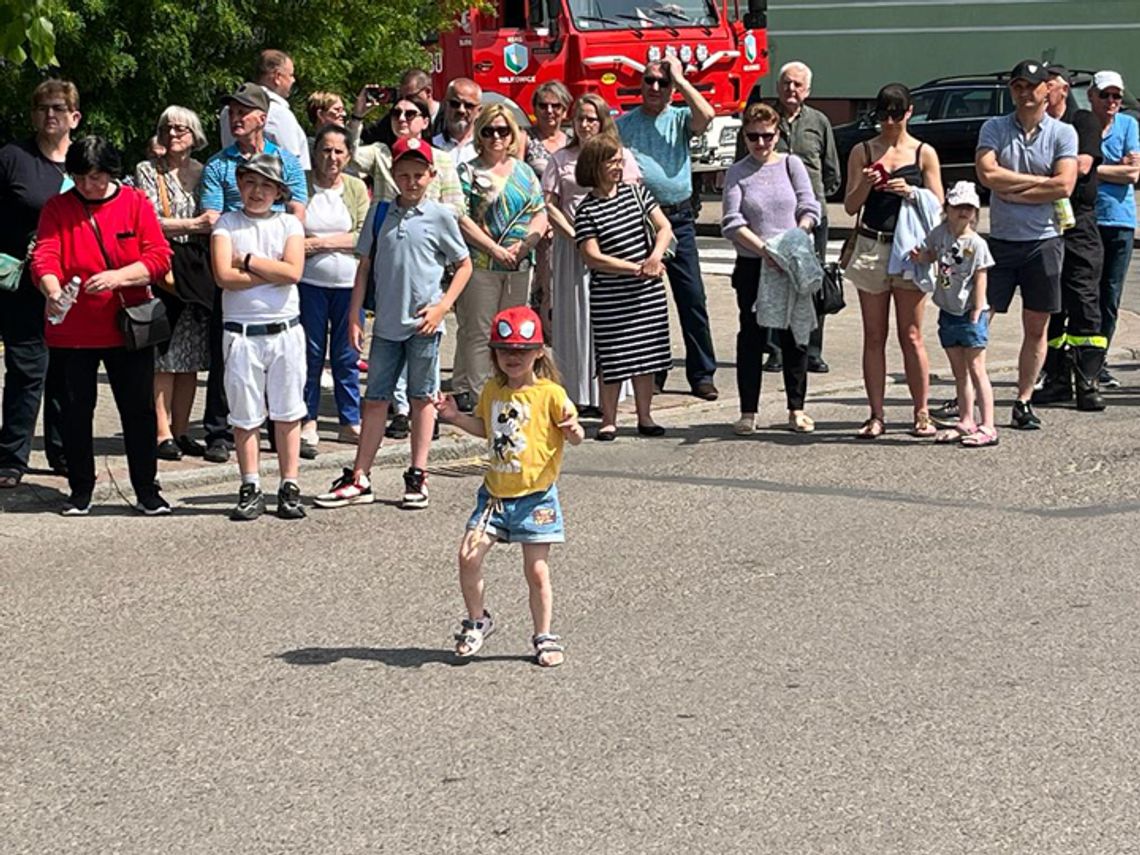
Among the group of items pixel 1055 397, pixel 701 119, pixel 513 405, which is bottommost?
pixel 1055 397

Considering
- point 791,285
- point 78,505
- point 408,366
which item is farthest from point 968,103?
point 78,505

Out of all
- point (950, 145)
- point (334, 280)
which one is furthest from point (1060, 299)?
point (950, 145)

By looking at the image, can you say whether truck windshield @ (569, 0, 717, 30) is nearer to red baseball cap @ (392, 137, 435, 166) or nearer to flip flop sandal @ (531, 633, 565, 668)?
red baseball cap @ (392, 137, 435, 166)

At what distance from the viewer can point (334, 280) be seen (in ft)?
36.2

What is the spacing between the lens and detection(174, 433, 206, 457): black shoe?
434 inches

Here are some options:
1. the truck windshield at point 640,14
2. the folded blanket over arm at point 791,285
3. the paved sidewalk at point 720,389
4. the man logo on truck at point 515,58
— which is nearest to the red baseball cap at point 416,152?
the paved sidewalk at point 720,389

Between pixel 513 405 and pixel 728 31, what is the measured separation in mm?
17513

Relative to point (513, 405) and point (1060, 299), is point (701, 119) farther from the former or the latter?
point (513, 405)

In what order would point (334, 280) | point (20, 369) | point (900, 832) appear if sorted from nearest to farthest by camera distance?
1. point (900, 832)
2. point (20, 369)
3. point (334, 280)

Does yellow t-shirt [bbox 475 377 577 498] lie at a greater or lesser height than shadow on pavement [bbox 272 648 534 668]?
greater

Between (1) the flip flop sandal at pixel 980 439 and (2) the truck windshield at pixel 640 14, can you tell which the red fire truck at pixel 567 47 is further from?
(1) the flip flop sandal at pixel 980 439

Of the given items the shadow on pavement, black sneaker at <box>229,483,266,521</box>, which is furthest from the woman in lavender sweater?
the shadow on pavement

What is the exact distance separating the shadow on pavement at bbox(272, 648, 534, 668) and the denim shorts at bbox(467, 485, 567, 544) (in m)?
0.41

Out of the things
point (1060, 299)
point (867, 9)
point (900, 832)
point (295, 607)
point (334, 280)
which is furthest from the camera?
point (867, 9)
